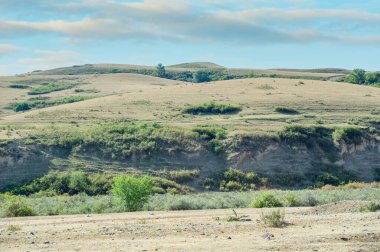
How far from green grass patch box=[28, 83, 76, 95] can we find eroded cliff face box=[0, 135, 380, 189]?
205ft

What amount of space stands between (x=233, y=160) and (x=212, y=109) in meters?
17.1

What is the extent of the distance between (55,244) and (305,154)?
144 ft

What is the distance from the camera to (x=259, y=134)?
62562mm

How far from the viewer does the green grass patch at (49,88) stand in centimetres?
12026

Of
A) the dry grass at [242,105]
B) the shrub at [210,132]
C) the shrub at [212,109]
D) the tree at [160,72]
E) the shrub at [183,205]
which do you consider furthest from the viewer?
the tree at [160,72]

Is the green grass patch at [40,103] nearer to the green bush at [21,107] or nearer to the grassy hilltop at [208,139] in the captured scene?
the green bush at [21,107]

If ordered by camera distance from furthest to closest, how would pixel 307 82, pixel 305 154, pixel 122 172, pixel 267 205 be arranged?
pixel 307 82
pixel 305 154
pixel 122 172
pixel 267 205

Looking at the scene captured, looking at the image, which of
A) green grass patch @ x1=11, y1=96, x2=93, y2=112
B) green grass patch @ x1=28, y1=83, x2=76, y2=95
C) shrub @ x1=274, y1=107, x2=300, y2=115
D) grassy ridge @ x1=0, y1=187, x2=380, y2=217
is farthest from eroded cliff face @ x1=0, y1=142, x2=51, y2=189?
green grass patch @ x1=28, y1=83, x2=76, y2=95

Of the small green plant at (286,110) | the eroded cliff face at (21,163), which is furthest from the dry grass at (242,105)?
the eroded cliff face at (21,163)

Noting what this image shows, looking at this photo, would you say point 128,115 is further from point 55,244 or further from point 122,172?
point 55,244

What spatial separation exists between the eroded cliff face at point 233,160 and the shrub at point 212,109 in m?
13.5

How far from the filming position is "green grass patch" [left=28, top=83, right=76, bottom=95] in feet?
395

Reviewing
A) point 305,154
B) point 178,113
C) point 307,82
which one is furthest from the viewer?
point 307,82

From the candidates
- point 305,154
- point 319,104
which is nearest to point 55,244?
point 305,154
